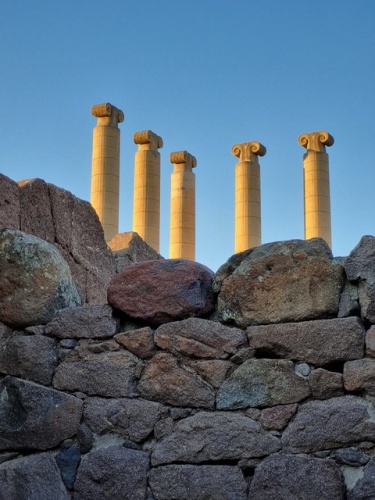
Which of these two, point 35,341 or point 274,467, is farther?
point 35,341

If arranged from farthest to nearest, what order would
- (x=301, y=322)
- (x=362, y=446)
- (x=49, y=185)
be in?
(x=49, y=185), (x=301, y=322), (x=362, y=446)

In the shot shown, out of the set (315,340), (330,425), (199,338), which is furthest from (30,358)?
(330,425)

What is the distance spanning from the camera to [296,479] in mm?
4945

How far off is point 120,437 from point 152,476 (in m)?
0.35

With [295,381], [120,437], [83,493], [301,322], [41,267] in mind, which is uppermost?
[41,267]

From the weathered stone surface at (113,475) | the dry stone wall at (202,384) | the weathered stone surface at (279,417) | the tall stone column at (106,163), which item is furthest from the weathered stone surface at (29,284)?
the tall stone column at (106,163)

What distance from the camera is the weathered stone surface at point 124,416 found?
17.7 feet

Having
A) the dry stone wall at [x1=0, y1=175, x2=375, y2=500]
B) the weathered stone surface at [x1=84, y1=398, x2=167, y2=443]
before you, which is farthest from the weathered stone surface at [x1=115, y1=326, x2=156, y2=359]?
the weathered stone surface at [x1=84, y1=398, x2=167, y2=443]

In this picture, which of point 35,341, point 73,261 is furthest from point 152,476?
point 73,261

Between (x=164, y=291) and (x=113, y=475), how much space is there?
1208 mm

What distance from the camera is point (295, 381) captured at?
203 inches

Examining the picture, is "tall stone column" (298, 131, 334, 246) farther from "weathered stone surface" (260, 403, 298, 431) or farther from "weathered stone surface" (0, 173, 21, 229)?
"weathered stone surface" (260, 403, 298, 431)

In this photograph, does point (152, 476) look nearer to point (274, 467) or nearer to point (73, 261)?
point (274, 467)

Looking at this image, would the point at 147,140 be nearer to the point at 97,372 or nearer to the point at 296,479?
the point at 97,372
